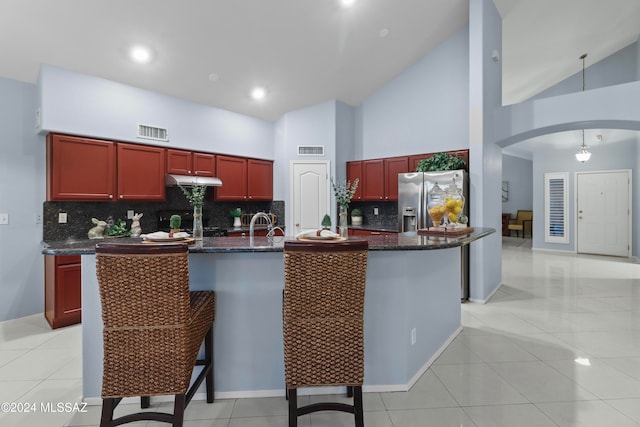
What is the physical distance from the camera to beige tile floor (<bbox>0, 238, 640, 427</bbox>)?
6.32ft

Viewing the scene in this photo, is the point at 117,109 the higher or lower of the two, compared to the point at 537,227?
higher

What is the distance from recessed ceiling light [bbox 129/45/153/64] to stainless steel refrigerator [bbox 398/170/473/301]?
3.63 m

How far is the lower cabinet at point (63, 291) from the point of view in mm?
3364

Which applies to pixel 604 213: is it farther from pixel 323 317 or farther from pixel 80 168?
pixel 80 168

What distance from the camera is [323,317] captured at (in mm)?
1687

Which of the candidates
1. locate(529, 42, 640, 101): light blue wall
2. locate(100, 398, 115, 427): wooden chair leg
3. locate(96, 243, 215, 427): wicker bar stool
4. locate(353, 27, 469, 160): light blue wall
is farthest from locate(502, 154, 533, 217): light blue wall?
locate(100, 398, 115, 427): wooden chair leg

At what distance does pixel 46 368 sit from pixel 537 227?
388 inches

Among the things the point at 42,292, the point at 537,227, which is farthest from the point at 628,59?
the point at 42,292

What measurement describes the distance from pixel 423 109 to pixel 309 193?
7.93 feet

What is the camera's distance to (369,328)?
2191 mm

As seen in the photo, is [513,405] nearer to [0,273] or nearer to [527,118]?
[527,118]

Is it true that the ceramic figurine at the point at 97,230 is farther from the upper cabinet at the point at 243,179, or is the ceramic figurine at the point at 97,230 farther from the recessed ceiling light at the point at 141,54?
the recessed ceiling light at the point at 141,54

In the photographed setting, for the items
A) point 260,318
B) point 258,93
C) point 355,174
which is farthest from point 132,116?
point 355,174

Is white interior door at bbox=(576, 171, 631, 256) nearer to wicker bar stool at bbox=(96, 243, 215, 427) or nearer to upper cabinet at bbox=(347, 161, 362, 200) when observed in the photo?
upper cabinet at bbox=(347, 161, 362, 200)
